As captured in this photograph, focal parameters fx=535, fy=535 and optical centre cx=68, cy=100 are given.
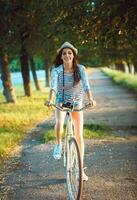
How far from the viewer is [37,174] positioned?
830 centimetres

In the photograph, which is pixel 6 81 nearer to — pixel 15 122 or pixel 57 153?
pixel 15 122

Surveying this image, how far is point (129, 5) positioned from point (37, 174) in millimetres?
4289

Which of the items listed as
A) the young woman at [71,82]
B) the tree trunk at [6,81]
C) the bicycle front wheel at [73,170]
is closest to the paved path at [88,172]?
the bicycle front wheel at [73,170]

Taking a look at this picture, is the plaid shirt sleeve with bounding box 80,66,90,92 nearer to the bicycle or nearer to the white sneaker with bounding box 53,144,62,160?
the bicycle

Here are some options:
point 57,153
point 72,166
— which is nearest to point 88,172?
point 57,153

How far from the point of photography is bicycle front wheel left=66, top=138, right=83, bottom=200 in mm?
6332

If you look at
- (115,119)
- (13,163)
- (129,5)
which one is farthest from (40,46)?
(13,163)

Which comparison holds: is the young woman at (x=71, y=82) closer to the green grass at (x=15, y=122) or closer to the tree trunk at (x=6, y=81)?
the green grass at (x=15, y=122)

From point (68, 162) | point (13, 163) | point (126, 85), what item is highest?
point (68, 162)

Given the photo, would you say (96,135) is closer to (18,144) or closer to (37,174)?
(18,144)

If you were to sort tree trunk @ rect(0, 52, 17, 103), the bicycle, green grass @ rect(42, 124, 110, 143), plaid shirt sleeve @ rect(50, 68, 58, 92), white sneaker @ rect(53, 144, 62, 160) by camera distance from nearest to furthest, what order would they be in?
1. the bicycle
2. plaid shirt sleeve @ rect(50, 68, 58, 92)
3. white sneaker @ rect(53, 144, 62, 160)
4. green grass @ rect(42, 124, 110, 143)
5. tree trunk @ rect(0, 52, 17, 103)

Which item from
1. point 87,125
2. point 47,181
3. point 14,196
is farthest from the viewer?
point 87,125

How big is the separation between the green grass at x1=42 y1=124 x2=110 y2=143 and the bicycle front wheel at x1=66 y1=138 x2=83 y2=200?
5071 millimetres

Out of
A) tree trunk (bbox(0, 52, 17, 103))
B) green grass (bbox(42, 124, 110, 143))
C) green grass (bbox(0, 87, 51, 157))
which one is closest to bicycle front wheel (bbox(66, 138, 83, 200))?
green grass (bbox(0, 87, 51, 157))
